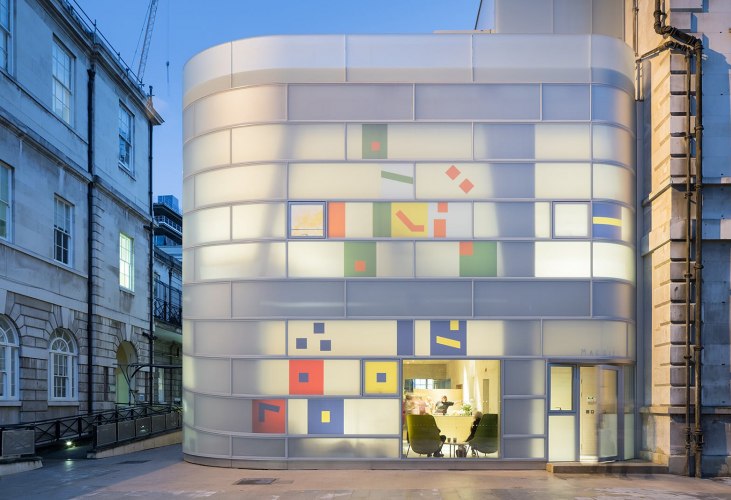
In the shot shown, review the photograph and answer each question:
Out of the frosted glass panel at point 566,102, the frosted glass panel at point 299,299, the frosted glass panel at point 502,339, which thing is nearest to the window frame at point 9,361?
the frosted glass panel at point 299,299

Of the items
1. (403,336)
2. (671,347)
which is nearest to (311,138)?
(403,336)

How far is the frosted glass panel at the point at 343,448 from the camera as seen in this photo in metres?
18.1

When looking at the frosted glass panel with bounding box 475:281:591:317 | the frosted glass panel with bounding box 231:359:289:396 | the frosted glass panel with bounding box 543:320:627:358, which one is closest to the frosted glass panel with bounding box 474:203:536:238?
the frosted glass panel with bounding box 475:281:591:317

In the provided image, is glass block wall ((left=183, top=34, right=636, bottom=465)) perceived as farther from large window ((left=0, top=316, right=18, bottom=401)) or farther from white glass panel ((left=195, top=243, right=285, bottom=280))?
large window ((left=0, top=316, right=18, bottom=401))

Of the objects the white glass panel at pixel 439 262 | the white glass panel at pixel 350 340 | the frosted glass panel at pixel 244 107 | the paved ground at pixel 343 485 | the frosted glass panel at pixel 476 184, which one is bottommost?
the paved ground at pixel 343 485

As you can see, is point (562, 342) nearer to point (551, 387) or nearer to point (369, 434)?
point (551, 387)

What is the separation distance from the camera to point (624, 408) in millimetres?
18891

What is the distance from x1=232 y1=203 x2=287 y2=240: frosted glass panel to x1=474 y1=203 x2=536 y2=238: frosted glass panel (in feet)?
14.2

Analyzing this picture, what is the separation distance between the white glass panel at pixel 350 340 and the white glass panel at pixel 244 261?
1571mm

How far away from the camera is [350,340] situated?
18406 mm

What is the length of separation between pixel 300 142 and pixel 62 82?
42.2ft

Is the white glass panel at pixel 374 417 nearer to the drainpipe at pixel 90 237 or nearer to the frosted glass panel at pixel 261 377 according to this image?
the frosted glass panel at pixel 261 377

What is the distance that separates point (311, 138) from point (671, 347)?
29.4 ft

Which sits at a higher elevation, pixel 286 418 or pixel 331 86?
pixel 331 86
